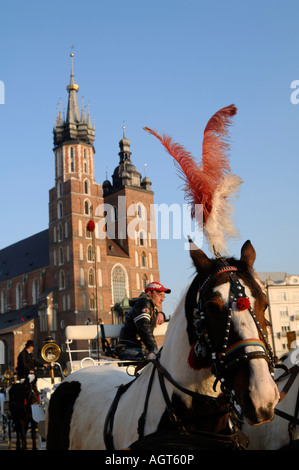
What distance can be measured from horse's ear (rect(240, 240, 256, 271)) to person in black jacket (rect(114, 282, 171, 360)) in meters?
1.58

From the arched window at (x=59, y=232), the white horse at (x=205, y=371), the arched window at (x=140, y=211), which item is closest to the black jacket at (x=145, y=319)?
the white horse at (x=205, y=371)

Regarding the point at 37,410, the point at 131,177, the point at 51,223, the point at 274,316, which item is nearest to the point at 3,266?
the point at 51,223

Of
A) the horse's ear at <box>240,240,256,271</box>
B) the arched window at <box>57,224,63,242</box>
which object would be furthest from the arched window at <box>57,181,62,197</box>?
the horse's ear at <box>240,240,256,271</box>

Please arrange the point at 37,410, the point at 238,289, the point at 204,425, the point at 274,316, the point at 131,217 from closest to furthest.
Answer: the point at 238,289, the point at 204,425, the point at 37,410, the point at 274,316, the point at 131,217

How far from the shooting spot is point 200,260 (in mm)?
2297

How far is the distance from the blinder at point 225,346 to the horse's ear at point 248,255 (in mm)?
115

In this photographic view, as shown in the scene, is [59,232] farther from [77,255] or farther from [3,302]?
[3,302]

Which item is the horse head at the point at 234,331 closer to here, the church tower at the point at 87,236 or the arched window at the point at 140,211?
the church tower at the point at 87,236

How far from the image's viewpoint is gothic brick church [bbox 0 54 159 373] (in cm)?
5125

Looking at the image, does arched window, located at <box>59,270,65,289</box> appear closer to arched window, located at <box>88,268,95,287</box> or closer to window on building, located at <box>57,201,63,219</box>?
arched window, located at <box>88,268,95,287</box>

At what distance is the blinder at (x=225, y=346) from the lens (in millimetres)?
1937
